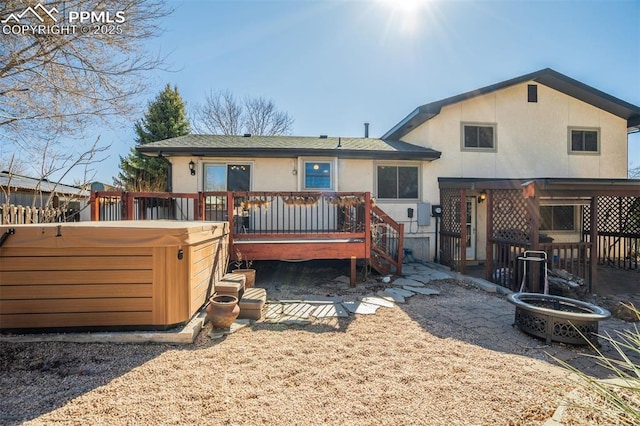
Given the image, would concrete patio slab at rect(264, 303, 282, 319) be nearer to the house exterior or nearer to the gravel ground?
the gravel ground

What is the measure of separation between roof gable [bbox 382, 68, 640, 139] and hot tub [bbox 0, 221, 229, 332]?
788 cm

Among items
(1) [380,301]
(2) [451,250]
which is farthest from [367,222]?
(2) [451,250]

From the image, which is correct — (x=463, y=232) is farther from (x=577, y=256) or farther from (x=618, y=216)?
(x=618, y=216)

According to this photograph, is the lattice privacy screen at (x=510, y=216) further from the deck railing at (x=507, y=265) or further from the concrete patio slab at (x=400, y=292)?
the concrete patio slab at (x=400, y=292)

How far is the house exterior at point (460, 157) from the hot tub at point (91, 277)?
4.90 metres

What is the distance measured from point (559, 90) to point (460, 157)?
404cm

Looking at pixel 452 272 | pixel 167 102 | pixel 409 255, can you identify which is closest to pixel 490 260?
pixel 452 272

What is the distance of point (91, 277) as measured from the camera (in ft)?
10.7

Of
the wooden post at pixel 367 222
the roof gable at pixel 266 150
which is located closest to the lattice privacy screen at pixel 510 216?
the roof gable at pixel 266 150

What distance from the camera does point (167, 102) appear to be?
58.3ft

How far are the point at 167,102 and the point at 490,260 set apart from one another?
18.9 metres

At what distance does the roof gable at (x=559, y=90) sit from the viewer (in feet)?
28.6

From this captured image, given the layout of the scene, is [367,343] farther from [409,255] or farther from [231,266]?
Answer: [409,255]

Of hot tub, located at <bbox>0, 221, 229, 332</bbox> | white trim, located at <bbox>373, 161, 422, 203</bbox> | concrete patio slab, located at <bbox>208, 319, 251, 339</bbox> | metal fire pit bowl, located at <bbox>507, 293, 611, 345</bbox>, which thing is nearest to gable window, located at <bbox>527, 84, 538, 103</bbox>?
white trim, located at <bbox>373, 161, 422, 203</bbox>
